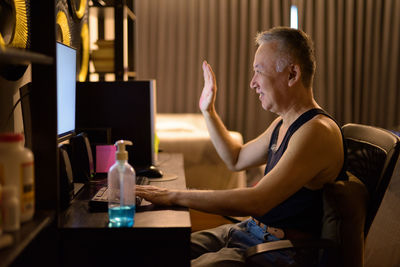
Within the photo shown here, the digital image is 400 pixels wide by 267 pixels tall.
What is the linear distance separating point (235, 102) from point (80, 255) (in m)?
3.78

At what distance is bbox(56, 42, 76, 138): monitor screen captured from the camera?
1.57 m

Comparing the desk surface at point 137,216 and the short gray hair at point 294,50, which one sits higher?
the short gray hair at point 294,50

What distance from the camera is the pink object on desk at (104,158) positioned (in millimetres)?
1938

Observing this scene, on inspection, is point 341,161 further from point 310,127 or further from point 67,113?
point 67,113

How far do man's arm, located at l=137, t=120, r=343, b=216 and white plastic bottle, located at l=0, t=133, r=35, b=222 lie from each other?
19.9 inches

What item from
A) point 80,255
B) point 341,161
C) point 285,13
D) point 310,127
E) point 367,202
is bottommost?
point 80,255

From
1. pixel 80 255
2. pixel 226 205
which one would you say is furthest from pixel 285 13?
pixel 80 255

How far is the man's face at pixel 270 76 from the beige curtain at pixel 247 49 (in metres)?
3.09

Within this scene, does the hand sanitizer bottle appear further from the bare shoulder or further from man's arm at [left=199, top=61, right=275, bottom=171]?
man's arm at [left=199, top=61, right=275, bottom=171]

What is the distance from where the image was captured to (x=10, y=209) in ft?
3.03

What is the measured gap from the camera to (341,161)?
1.47m

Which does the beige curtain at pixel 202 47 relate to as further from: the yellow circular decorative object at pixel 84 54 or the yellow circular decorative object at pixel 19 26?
the yellow circular decorative object at pixel 19 26

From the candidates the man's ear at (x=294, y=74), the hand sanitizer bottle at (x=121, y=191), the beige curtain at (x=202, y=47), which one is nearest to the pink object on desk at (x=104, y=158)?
the hand sanitizer bottle at (x=121, y=191)

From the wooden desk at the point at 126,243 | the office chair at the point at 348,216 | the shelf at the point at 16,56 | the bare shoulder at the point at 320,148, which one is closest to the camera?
the shelf at the point at 16,56
